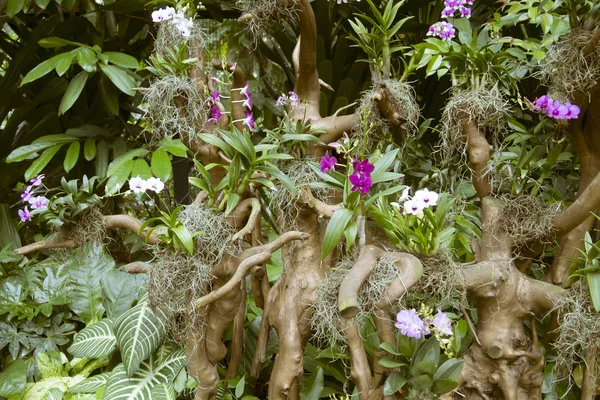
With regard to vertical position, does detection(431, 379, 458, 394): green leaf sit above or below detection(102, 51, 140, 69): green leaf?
below

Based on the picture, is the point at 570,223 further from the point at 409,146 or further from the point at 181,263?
the point at 181,263

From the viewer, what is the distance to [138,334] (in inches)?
61.9

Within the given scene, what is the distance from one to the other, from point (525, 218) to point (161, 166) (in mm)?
1128

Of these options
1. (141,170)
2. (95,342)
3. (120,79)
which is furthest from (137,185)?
(120,79)

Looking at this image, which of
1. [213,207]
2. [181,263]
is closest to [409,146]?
[213,207]

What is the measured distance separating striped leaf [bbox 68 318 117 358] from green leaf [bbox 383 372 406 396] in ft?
2.90

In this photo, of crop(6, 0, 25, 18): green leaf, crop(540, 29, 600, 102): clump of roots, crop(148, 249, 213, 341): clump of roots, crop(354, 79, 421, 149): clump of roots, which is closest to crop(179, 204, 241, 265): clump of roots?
crop(148, 249, 213, 341): clump of roots

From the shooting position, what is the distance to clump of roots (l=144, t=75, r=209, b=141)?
142 centimetres

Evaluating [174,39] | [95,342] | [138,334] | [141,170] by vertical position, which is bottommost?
[95,342]

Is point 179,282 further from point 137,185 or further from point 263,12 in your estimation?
point 263,12

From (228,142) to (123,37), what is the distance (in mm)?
1745

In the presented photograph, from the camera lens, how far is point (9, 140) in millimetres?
2703

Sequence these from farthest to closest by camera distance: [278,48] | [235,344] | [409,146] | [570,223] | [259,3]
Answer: [278,48] → [409,146] → [235,344] → [259,3] → [570,223]

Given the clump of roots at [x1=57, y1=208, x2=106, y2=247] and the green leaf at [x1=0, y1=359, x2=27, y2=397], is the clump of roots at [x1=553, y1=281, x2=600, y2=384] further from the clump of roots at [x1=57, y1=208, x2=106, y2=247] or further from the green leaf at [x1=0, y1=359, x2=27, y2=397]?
the green leaf at [x1=0, y1=359, x2=27, y2=397]
